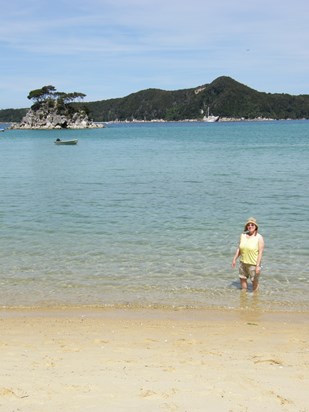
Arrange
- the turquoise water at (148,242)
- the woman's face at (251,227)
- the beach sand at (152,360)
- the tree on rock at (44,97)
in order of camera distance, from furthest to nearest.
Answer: the tree on rock at (44,97)
the woman's face at (251,227)
the turquoise water at (148,242)
the beach sand at (152,360)

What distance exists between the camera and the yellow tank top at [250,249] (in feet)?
35.7

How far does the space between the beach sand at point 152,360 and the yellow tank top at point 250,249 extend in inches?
58.7

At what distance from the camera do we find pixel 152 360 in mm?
7039

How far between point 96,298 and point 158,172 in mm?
28105

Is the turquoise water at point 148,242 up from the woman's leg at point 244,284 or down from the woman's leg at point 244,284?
down

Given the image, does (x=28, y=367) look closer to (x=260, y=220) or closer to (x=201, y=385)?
(x=201, y=385)

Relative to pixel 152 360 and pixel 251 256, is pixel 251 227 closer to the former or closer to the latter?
pixel 251 256

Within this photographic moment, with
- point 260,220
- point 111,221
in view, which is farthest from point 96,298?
point 260,220

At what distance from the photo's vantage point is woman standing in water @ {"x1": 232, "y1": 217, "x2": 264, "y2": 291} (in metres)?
10.9

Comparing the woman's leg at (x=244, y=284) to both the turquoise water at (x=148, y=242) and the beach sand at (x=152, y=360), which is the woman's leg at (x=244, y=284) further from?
the beach sand at (x=152, y=360)

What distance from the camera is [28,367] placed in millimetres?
6668

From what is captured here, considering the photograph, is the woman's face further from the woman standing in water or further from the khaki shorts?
the khaki shorts

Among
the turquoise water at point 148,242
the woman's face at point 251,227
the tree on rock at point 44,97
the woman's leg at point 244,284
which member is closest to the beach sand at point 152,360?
the turquoise water at point 148,242

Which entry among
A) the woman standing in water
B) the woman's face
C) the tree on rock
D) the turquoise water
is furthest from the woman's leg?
the tree on rock
